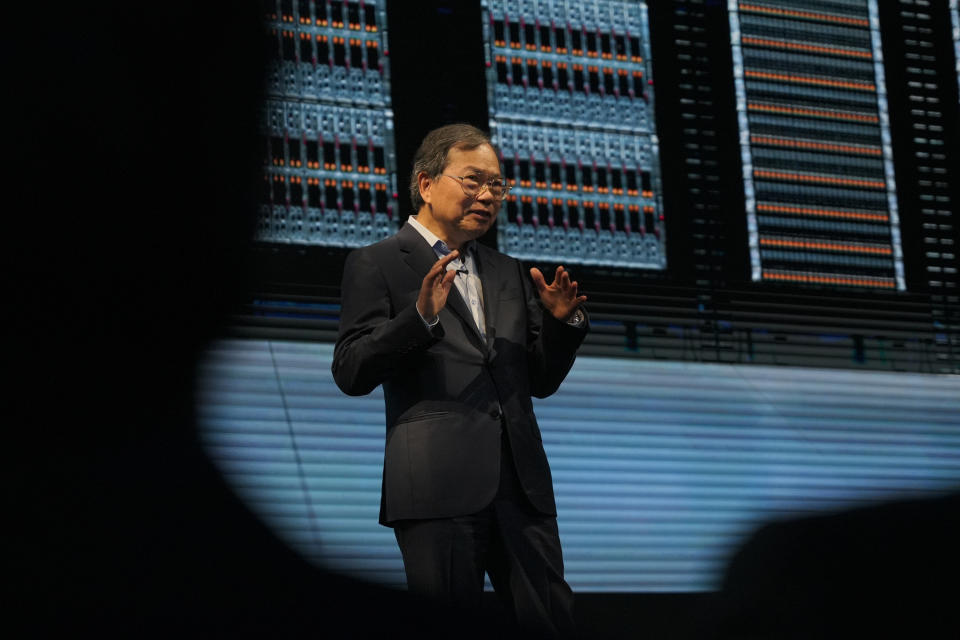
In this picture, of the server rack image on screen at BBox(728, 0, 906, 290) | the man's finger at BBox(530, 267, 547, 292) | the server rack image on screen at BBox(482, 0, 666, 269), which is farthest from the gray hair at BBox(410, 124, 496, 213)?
the server rack image on screen at BBox(728, 0, 906, 290)

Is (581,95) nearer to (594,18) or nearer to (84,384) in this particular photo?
(594,18)

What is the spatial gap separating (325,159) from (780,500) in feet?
5.68

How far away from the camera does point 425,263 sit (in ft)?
7.27

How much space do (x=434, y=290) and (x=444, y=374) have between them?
0.17 meters

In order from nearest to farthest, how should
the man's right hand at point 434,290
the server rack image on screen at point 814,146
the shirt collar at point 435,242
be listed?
the man's right hand at point 434,290 → the shirt collar at point 435,242 → the server rack image on screen at point 814,146

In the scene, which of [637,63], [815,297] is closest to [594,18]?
[637,63]

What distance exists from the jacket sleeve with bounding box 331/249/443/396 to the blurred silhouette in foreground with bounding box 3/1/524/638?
1.33 m

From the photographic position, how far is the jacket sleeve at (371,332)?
201cm

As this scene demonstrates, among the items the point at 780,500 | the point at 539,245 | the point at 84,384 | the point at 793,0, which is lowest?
the point at 780,500

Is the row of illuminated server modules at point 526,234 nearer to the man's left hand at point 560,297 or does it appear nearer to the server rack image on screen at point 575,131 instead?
the server rack image on screen at point 575,131

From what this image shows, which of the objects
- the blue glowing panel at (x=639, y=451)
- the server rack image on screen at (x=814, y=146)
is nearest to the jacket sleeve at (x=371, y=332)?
the blue glowing panel at (x=639, y=451)

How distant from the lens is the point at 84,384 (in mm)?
3541

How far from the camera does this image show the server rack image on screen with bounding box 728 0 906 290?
4.44 meters

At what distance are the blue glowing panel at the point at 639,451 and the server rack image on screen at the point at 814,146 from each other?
1.27 feet
